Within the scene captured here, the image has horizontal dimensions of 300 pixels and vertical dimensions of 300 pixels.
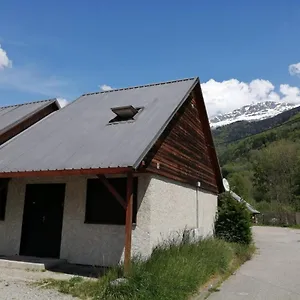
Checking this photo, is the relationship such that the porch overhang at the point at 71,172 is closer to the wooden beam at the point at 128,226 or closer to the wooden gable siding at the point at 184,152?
the wooden beam at the point at 128,226

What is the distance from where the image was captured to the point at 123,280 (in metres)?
6.43

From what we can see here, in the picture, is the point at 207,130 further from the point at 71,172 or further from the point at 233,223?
the point at 71,172

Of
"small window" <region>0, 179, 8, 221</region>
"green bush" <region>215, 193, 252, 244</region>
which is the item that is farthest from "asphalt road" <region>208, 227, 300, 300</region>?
"small window" <region>0, 179, 8, 221</region>

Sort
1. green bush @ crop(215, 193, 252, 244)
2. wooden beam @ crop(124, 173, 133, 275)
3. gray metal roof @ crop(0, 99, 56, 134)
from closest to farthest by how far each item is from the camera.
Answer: wooden beam @ crop(124, 173, 133, 275), gray metal roof @ crop(0, 99, 56, 134), green bush @ crop(215, 193, 252, 244)

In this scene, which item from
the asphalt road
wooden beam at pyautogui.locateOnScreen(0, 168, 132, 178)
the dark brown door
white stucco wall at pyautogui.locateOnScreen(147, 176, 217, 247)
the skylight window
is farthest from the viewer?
the skylight window

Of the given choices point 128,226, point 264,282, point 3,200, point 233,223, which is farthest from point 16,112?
point 264,282

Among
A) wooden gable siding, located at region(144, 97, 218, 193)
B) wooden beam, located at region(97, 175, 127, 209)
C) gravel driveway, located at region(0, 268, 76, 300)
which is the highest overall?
wooden gable siding, located at region(144, 97, 218, 193)

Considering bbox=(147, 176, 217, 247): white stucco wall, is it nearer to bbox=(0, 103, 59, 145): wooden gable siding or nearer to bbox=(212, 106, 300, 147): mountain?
bbox=(0, 103, 59, 145): wooden gable siding

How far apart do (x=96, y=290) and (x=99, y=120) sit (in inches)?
242

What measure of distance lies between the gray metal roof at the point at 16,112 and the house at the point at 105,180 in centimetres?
62

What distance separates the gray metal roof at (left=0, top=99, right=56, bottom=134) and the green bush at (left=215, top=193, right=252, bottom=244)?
29.4ft

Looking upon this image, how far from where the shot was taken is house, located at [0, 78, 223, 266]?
8.77 meters

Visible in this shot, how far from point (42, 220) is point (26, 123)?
4365mm

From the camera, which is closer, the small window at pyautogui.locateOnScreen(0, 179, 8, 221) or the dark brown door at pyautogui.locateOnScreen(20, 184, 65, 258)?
the dark brown door at pyautogui.locateOnScreen(20, 184, 65, 258)
